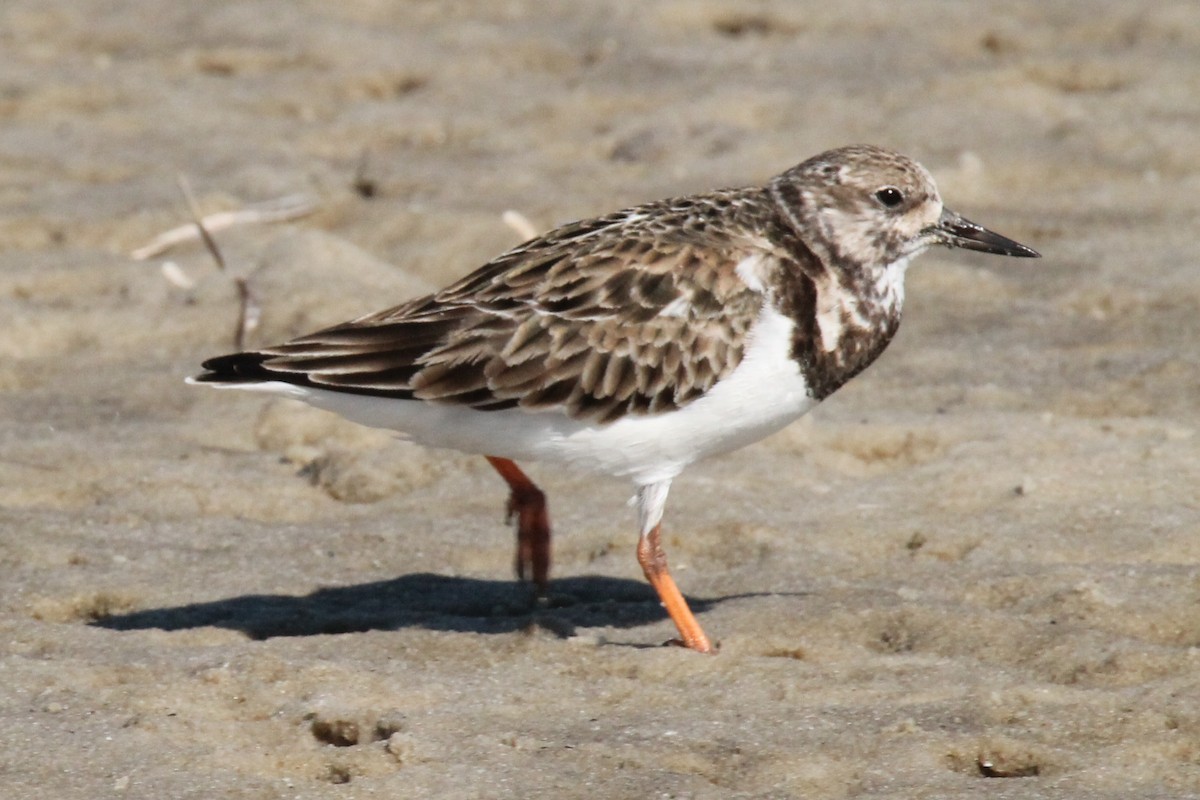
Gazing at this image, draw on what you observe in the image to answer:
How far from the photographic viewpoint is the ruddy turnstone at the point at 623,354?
6.07 m

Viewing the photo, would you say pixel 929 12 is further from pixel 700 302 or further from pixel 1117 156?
pixel 700 302

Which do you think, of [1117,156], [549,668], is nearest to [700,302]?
[549,668]

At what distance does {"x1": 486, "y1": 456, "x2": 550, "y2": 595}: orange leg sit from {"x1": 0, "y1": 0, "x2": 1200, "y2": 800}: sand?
173 millimetres

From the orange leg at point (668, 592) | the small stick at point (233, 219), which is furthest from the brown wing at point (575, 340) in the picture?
the small stick at point (233, 219)

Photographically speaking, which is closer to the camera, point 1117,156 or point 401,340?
point 401,340

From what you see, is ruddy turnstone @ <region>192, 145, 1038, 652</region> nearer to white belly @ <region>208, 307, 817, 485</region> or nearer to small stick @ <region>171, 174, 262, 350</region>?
white belly @ <region>208, 307, 817, 485</region>

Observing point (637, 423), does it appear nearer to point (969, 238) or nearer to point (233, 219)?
point (969, 238)

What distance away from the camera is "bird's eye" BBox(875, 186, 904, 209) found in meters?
6.49

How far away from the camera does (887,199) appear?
651cm

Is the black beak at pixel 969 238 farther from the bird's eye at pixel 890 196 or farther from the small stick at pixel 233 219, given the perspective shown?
the small stick at pixel 233 219

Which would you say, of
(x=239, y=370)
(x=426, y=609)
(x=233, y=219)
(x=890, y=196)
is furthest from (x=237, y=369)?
(x=233, y=219)

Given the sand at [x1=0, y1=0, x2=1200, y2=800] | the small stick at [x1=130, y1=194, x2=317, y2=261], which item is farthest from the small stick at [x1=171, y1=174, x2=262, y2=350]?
the small stick at [x1=130, y1=194, x2=317, y2=261]

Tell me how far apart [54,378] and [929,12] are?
20.9ft

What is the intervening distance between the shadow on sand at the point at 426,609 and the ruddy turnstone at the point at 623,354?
389mm
